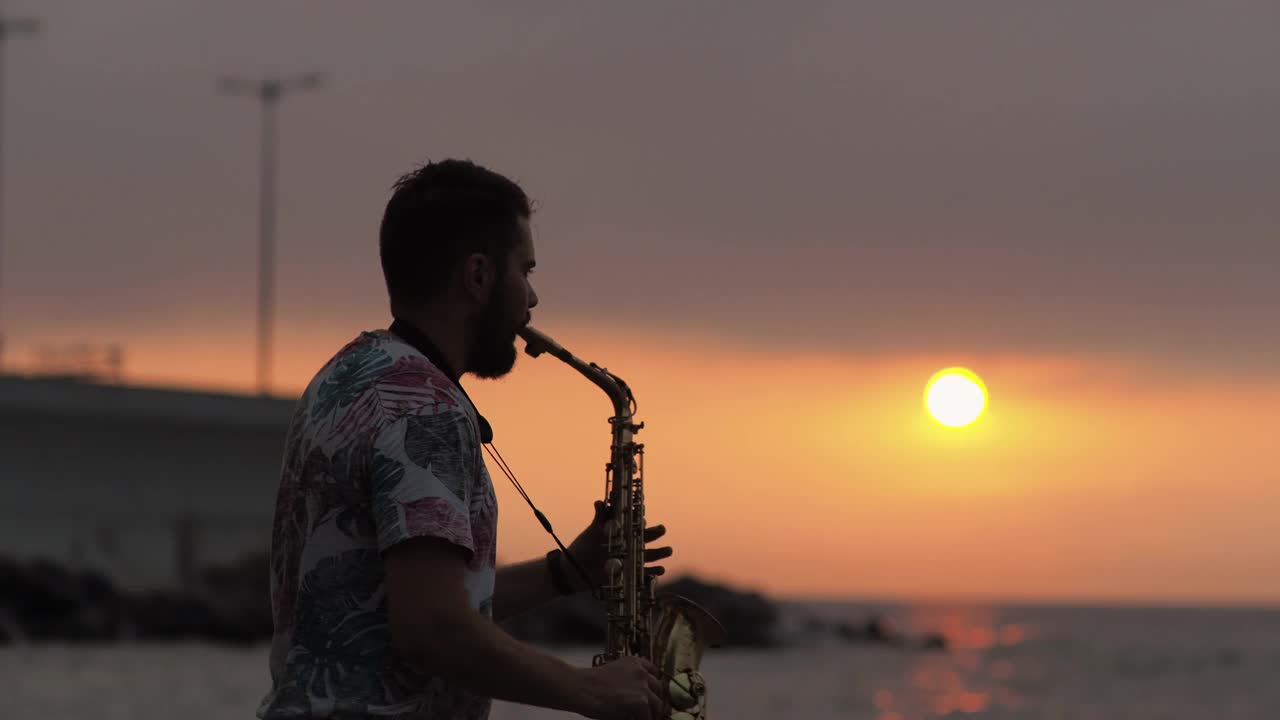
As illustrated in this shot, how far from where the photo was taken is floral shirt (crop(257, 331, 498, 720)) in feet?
14.8

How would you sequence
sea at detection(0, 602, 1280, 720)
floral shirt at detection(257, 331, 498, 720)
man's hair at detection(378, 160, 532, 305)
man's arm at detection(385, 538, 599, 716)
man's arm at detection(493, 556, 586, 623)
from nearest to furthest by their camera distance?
man's arm at detection(385, 538, 599, 716), floral shirt at detection(257, 331, 498, 720), man's hair at detection(378, 160, 532, 305), man's arm at detection(493, 556, 586, 623), sea at detection(0, 602, 1280, 720)

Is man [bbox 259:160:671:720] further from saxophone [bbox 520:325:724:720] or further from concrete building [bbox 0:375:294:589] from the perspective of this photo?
concrete building [bbox 0:375:294:589]

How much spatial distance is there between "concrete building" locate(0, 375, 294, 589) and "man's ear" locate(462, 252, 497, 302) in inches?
1752

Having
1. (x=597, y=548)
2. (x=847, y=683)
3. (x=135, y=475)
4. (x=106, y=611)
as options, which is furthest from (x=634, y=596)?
(x=135, y=475)

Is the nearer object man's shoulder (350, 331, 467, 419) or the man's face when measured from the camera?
man's shoulder (350, 331, 467, 419)

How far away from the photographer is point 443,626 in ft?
14.4

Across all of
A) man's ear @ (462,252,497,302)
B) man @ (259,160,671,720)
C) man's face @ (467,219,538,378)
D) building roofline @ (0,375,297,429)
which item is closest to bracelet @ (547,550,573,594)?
man @ (259,160,671,720)

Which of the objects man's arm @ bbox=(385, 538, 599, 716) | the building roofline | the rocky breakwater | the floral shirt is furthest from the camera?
the building roofline

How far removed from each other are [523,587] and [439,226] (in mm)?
1336

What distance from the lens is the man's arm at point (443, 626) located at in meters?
4.39

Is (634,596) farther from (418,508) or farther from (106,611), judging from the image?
(106,611)

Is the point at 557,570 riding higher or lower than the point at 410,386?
lower

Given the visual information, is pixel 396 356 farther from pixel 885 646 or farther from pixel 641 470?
pixel 885 646

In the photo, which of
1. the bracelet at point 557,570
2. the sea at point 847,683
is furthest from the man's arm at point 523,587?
the sea at point 847,683
